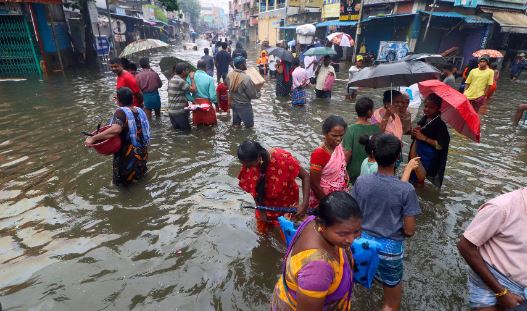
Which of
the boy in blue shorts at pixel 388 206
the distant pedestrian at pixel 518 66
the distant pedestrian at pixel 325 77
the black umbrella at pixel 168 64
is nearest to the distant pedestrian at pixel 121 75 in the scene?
the black umbrella at pixel 168 64

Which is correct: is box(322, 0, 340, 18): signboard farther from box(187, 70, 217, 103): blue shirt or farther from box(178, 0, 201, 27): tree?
box(178, 0, 201, 27): tree

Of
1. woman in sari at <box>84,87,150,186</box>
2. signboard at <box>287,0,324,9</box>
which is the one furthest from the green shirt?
signboard at <box>287,0,324,9</box>

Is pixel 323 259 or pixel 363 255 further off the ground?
pixel 323 259

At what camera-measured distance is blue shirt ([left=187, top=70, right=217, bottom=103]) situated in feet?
22.6

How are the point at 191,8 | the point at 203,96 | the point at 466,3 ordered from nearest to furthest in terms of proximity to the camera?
the point at 203,96 → the point at 466,3 → the point at 191,8

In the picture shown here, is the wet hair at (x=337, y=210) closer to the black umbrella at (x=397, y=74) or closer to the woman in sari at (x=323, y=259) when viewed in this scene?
the woman in sari at (x=323, y=259)

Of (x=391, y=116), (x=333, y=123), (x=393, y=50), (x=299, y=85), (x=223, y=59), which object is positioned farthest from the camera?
(x=393, y=50)

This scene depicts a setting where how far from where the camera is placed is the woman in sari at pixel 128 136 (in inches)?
163

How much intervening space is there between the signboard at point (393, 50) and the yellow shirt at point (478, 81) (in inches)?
420

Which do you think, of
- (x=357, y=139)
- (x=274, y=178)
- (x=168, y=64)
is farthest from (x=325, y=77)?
(x=274, y=178)

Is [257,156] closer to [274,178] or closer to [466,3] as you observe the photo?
[274,178]

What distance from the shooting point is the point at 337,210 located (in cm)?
154

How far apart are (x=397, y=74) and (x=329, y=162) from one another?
181cm

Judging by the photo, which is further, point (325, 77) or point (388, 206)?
point (325, 77)
